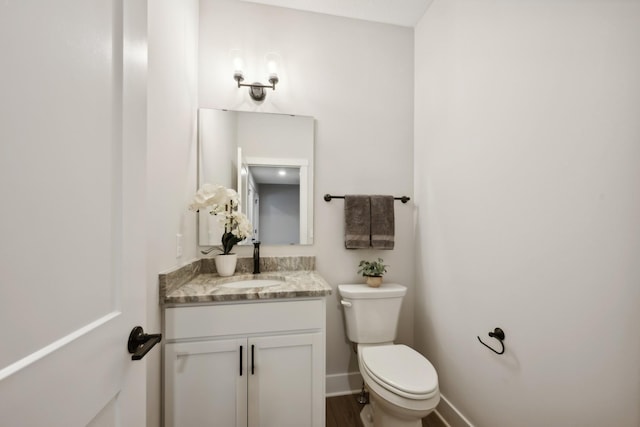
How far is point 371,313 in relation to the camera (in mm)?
1591

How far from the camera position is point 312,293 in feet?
4.05

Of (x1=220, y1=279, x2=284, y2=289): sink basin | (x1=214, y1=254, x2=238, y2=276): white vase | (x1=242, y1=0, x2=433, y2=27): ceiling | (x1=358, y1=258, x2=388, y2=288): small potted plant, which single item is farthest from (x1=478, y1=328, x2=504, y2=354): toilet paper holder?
(x1=242, y1=0, x2=433, y2=27): ceiling

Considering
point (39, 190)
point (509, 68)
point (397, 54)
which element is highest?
point (397, 54)

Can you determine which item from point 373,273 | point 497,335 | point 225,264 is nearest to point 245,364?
point 225,264

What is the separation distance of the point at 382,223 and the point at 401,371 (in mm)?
891

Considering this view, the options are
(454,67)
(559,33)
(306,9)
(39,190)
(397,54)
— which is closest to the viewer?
(39,190)

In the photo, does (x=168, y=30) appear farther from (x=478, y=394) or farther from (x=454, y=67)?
(x=478, y=394)

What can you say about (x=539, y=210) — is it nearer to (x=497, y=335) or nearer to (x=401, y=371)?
(x=497, y=335)

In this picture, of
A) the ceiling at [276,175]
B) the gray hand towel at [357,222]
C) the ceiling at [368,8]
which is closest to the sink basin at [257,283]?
Answer: the gray hand towel at [357,222]

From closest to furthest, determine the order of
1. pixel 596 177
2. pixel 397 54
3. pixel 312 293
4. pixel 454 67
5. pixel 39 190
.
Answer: pixel 39 190 → pixel 596 177 → pixel 312 293 → pixel 454 67 → pixel 397 54

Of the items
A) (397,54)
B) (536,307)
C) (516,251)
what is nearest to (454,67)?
(397,54)

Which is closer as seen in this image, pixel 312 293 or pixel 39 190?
pixel 39 190

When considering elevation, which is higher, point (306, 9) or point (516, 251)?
point (306, 9)

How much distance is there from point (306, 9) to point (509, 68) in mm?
1375
